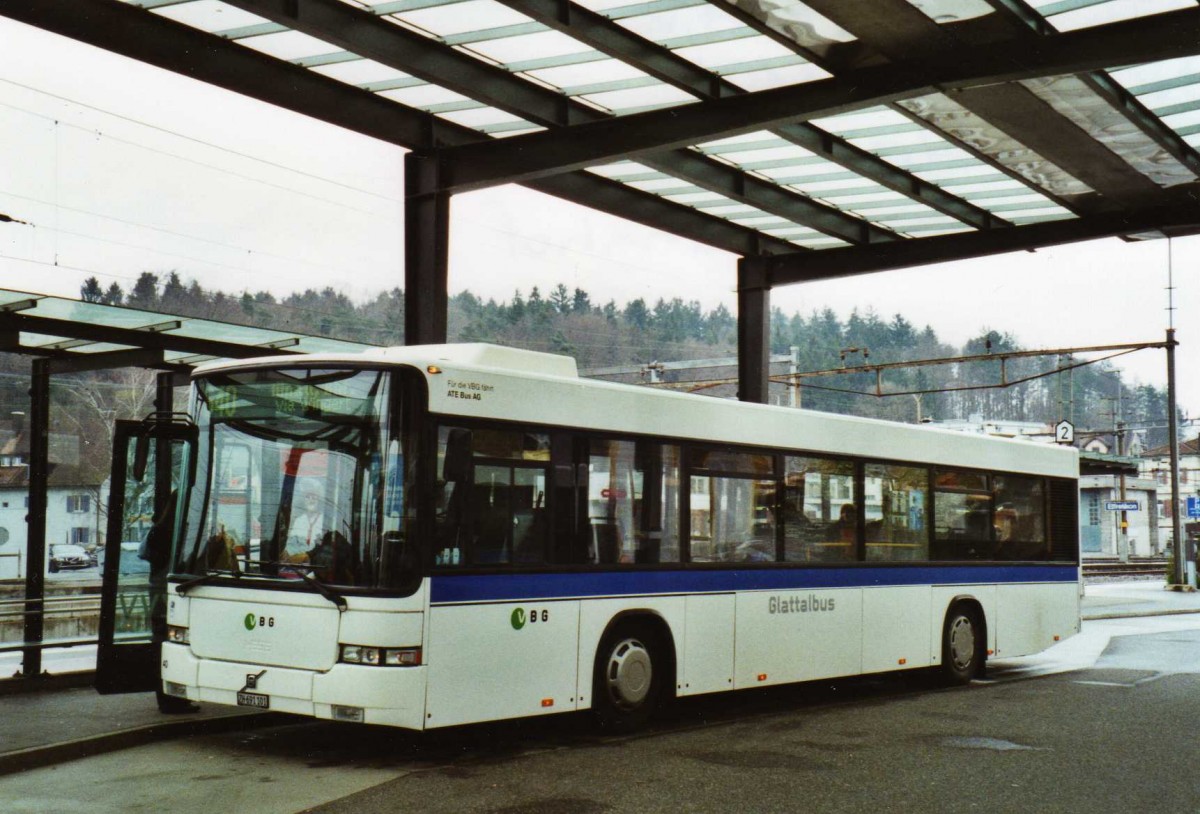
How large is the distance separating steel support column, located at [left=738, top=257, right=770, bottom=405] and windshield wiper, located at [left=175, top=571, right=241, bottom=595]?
47.6ft

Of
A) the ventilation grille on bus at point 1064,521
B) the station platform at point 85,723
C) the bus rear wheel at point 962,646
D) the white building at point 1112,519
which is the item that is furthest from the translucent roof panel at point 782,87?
the white building at point 1112,519

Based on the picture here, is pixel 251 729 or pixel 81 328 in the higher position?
pixel 81 328

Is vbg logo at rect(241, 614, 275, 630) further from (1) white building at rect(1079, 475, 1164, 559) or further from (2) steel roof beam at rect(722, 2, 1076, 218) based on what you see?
(1) white building at rect(1079, 475, 1164, 559)

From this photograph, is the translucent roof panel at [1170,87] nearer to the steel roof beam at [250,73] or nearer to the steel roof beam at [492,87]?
the steel roof beam at [492,87]

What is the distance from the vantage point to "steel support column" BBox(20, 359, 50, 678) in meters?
12.7

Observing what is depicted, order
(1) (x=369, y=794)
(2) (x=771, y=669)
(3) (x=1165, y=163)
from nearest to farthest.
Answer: (1) (x=369, y=794) < (2) (x=771, y=669) < (3) (x=1165, y=163)

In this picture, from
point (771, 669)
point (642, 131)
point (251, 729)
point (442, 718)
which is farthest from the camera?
point (642, 131)

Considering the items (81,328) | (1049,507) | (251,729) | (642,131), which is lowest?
(251,729)

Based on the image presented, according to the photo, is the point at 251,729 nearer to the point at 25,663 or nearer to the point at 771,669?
the point at 25,663

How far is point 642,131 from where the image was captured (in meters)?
16.4

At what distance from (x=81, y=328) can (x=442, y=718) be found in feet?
22.1

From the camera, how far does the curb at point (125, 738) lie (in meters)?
8.87

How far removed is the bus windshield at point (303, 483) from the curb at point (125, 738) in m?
1.30

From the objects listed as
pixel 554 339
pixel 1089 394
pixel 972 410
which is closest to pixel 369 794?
pixel 554 339
